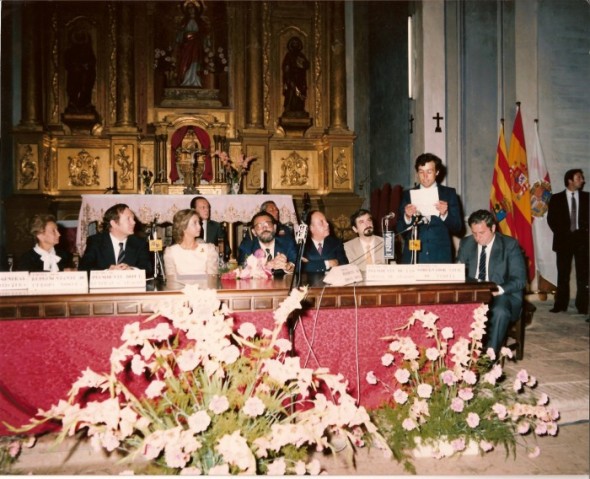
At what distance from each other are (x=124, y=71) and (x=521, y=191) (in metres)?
7.10

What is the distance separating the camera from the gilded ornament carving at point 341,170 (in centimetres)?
945

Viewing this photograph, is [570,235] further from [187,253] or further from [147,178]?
[147,178]

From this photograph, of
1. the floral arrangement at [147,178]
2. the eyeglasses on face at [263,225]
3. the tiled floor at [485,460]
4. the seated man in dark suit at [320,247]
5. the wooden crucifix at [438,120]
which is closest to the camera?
the tiled floor at [485,460]

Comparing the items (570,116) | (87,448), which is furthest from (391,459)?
(570,116)

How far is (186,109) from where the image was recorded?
9422 mm

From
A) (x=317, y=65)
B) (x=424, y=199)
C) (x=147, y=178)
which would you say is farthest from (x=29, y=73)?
(x=424, y=199)

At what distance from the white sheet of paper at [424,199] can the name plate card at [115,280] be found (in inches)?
85.4

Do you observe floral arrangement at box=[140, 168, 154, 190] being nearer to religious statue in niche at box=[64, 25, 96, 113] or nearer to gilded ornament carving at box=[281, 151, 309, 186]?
religious statue in niche at box=[64, 25, 96, 113]

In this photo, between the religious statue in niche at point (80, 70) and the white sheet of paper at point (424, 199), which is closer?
the white sheet of paper at point (424, 199)

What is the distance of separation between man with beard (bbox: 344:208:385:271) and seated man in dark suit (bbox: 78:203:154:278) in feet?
5.85

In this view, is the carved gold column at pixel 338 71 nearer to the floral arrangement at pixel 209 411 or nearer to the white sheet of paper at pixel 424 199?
the white sheet of paper at pixel 424 199

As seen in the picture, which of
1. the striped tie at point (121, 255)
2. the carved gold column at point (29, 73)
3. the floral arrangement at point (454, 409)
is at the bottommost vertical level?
the floral arrangement at point (454, 409)

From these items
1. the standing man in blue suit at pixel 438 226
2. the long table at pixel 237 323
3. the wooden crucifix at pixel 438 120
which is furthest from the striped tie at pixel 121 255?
the wooden crucifix at pixel 438 120

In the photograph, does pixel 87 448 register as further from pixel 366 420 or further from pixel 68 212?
pixel 68 212
